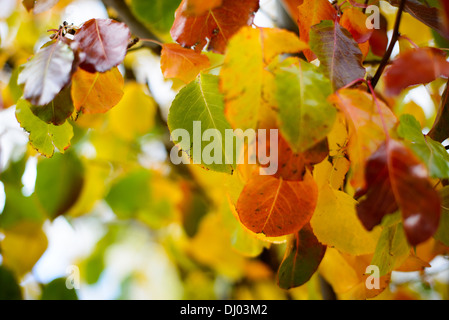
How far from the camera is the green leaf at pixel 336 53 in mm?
317

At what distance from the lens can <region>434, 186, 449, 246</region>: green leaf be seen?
1.20 ft

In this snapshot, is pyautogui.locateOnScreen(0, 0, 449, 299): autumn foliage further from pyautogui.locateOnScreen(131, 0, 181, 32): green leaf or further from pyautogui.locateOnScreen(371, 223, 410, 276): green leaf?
pyautogui.locateOnScreen(131, 0, 181, 32): green leaf

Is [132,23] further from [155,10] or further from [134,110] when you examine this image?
[134,110]

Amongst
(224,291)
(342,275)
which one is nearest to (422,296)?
(224,291)

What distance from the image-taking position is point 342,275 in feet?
1.88

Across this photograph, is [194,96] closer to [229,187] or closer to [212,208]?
[229,187]

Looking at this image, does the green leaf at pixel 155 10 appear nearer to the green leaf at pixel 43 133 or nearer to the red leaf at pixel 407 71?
the green leaf at pixel 43 133

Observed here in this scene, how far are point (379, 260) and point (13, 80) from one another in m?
0.56

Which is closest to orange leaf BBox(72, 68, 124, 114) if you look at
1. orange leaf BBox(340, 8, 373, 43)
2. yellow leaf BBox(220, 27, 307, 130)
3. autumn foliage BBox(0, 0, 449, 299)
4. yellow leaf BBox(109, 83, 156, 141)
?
autumn foliage BBox(0, 0, 449, 299)

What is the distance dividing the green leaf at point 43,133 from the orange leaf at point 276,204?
0.21m

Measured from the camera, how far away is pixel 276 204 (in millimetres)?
350

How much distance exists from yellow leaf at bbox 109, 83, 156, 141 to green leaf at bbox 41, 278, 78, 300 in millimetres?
503

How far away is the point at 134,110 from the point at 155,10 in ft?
1.72

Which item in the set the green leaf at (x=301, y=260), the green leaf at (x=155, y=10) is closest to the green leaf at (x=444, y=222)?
the green leaf at (x=301, y=260)
